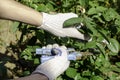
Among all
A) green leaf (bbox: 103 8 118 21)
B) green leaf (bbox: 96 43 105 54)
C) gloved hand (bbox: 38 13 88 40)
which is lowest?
green leaf (bbox: 96 43 105 54)

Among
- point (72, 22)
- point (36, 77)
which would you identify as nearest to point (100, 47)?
point (72, 22)

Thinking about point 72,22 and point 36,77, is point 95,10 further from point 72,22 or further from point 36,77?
point 36,77

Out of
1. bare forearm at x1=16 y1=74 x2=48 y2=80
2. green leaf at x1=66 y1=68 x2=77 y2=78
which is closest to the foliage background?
green leaf at x1=66 y1=68 x2=77 y2=78

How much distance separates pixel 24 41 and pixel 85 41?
2.15 feet

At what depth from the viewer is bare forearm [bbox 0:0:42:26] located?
78.7 inches

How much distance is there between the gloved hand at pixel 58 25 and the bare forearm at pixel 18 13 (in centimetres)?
4

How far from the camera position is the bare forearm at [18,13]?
6.56ft

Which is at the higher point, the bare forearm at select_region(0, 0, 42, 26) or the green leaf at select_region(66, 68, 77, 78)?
the bare forearm at select_region(0, 0, 42, 26)

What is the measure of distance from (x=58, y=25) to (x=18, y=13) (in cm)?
25

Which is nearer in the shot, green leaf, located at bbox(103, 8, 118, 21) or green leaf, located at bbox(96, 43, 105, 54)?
green leaf, located at bbox(96, 43, 105, 54)

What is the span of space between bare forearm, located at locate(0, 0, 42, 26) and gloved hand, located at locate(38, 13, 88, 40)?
1.6 inches

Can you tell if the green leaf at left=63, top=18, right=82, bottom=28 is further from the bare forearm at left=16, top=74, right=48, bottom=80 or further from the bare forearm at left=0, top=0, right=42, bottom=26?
the bare forearm at left=16, top=74, right=48, bottom=80

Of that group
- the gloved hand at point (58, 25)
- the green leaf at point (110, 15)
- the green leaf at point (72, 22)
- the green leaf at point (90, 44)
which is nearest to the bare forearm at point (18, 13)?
the gloved hand at point (58, 25)

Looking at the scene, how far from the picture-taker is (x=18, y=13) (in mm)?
2039
